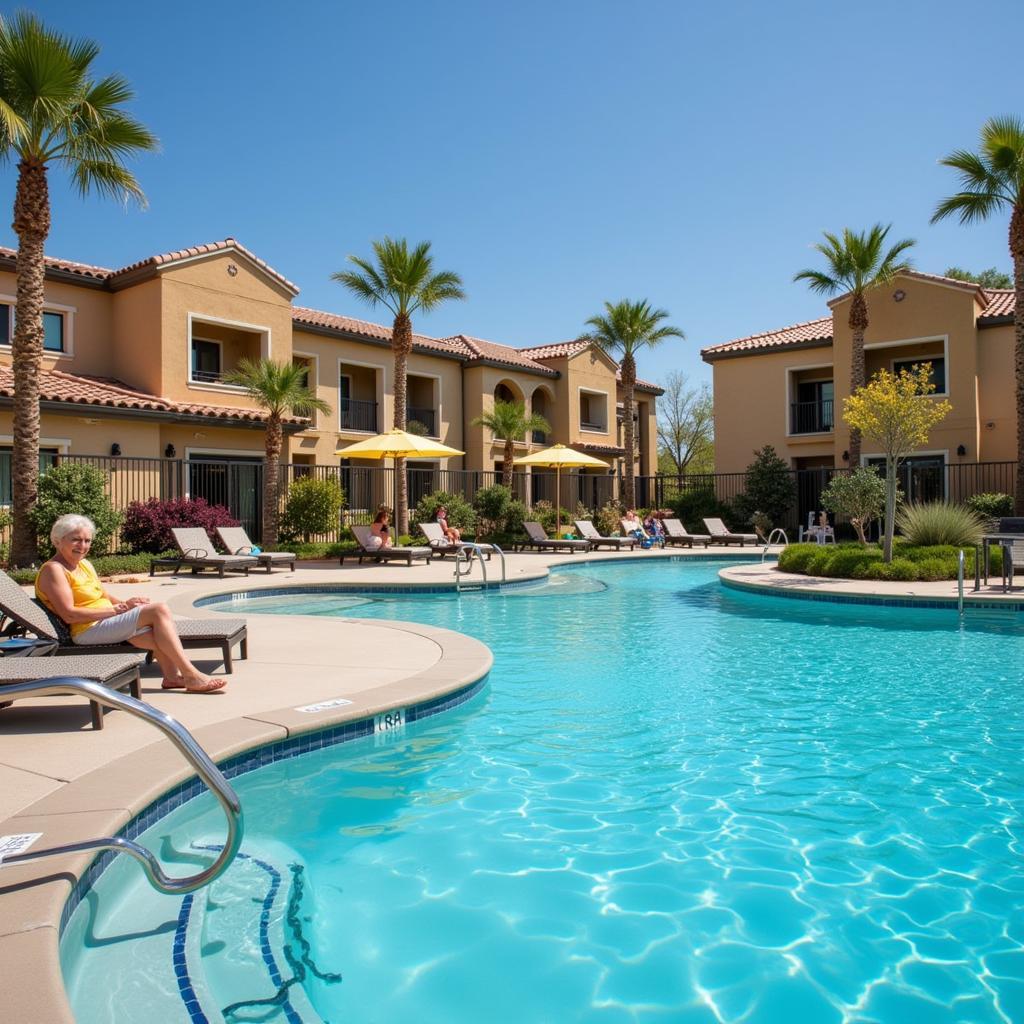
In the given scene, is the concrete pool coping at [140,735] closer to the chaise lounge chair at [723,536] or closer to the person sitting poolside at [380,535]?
the person sitting poolside at [380,535]

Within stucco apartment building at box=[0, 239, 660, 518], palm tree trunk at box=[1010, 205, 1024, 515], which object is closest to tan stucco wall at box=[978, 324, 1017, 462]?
palm tree trunk at box=[1010, 205, 1024, 515]

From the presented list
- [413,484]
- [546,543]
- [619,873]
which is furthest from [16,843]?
[413,484]

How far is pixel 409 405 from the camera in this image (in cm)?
3009

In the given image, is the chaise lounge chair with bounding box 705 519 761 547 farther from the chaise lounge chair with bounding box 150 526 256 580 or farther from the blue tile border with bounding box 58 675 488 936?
the blue tile border with bounding box 58 675 488 936

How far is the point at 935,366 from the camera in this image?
85.7 feet

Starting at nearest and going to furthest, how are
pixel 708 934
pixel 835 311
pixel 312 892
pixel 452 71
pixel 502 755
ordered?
pixel 708 934
pixel 312 892
pixel 502 755
pixel 452 71
pixel 835 311

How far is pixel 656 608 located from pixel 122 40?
39.8 feet

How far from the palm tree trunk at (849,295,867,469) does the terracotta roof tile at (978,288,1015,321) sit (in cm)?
352

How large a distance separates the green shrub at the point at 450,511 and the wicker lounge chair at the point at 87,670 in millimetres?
17589

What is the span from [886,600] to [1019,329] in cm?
1324

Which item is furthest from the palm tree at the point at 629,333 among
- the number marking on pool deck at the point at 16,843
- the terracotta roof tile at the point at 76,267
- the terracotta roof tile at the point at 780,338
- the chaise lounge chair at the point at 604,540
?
the number marking on pool deck at the point at 16,843

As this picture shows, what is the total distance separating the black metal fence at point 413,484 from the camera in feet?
61.7

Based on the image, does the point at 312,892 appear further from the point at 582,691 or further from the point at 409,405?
the point at 409,405

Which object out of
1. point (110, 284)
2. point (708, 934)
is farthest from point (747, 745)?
point (110, 284)
